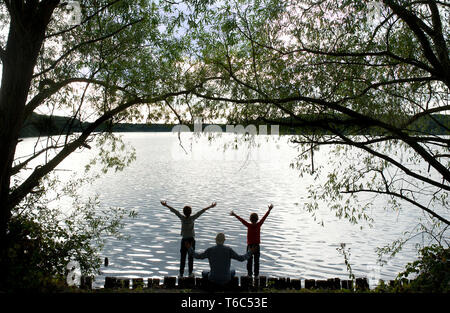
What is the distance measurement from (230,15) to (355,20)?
2616 millimetres

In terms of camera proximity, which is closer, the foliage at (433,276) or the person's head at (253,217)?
the foliage at (433,276)

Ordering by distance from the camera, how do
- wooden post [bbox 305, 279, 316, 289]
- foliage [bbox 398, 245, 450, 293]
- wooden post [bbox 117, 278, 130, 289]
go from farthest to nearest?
wooden post [bbox 117, 278, 130, 289]
wooden post [bbox 305, 279, 316, 289]
foliage [bbox 398, 245, 450, 293]

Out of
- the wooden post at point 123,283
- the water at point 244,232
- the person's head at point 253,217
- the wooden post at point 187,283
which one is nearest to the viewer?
the wooden post at point 187,283

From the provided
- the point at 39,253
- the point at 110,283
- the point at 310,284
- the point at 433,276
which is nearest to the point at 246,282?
the point at 310,284

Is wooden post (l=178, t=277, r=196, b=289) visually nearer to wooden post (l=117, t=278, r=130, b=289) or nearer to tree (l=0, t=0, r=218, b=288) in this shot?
wooden post (l=117, t=278, r=130, b=289)

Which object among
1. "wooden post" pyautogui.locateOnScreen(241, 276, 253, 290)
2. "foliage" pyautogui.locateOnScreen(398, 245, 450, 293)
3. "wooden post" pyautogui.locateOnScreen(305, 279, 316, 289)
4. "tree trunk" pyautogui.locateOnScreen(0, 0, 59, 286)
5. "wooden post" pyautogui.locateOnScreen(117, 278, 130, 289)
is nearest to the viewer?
"foliage" pyautogui.locateOnScreen(398, 245, 450, 293)

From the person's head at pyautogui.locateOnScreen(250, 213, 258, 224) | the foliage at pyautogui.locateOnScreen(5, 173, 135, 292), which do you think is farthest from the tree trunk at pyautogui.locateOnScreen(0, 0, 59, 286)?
the person's head at pyautogui.locateOnScreen(250, 213, 258, 224)

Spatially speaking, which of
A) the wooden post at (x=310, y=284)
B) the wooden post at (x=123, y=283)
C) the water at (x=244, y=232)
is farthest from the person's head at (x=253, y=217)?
the wooden post at (x=123, y=283)

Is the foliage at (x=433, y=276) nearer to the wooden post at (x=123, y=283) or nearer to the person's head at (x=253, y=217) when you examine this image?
the person's head at (x=253, y=217)

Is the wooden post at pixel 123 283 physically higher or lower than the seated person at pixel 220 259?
lower

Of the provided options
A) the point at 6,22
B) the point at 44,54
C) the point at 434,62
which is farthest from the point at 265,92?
the point at 6,22

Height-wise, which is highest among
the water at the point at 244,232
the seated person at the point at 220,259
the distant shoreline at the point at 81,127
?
the distant shoreline at the point at 81,127

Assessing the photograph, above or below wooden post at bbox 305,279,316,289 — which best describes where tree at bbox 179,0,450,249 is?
above
